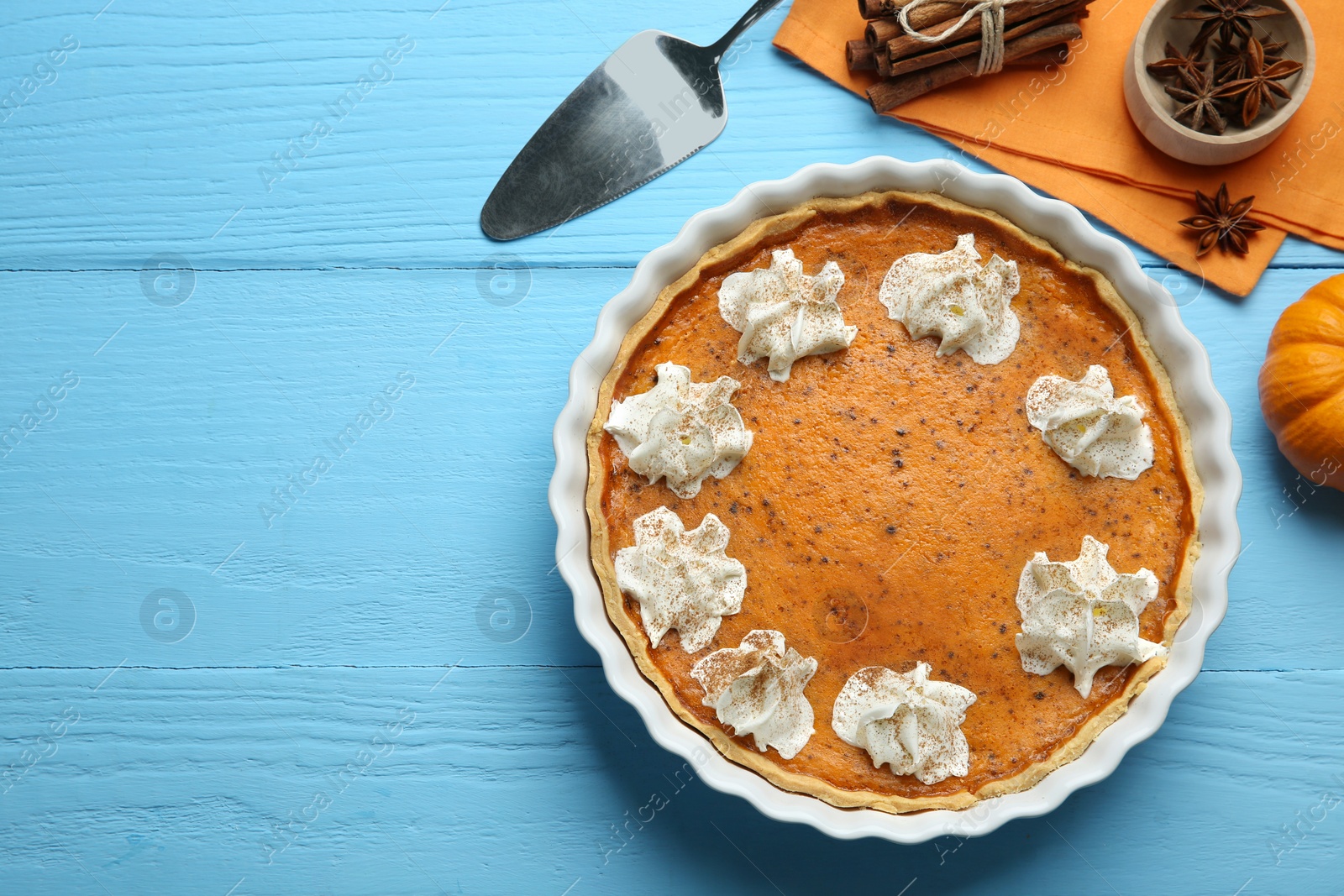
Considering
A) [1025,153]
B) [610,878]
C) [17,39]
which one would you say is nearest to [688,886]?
[610,878]

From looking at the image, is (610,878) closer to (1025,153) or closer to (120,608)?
(120,608)

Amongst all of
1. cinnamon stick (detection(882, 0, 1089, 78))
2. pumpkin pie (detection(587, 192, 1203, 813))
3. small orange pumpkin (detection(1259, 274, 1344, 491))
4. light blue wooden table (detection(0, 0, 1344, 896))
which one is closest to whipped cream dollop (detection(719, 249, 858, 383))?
pumpkin pie (detection(587, 192, 1203, 813))

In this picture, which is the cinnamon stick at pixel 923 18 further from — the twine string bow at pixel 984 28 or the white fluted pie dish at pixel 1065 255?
the white fluted pie dish at pixel 1065 255

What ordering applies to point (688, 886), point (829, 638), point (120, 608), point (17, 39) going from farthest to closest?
point (17, 39)
point (120, 608)
point (688, 886)
point (829, 638)

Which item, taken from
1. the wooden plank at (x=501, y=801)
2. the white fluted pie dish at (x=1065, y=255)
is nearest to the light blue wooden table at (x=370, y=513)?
the wooden plank at (x=501, y=801)

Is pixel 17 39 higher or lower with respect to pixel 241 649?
higher

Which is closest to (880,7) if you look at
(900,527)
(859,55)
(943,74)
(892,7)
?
(892,7)
